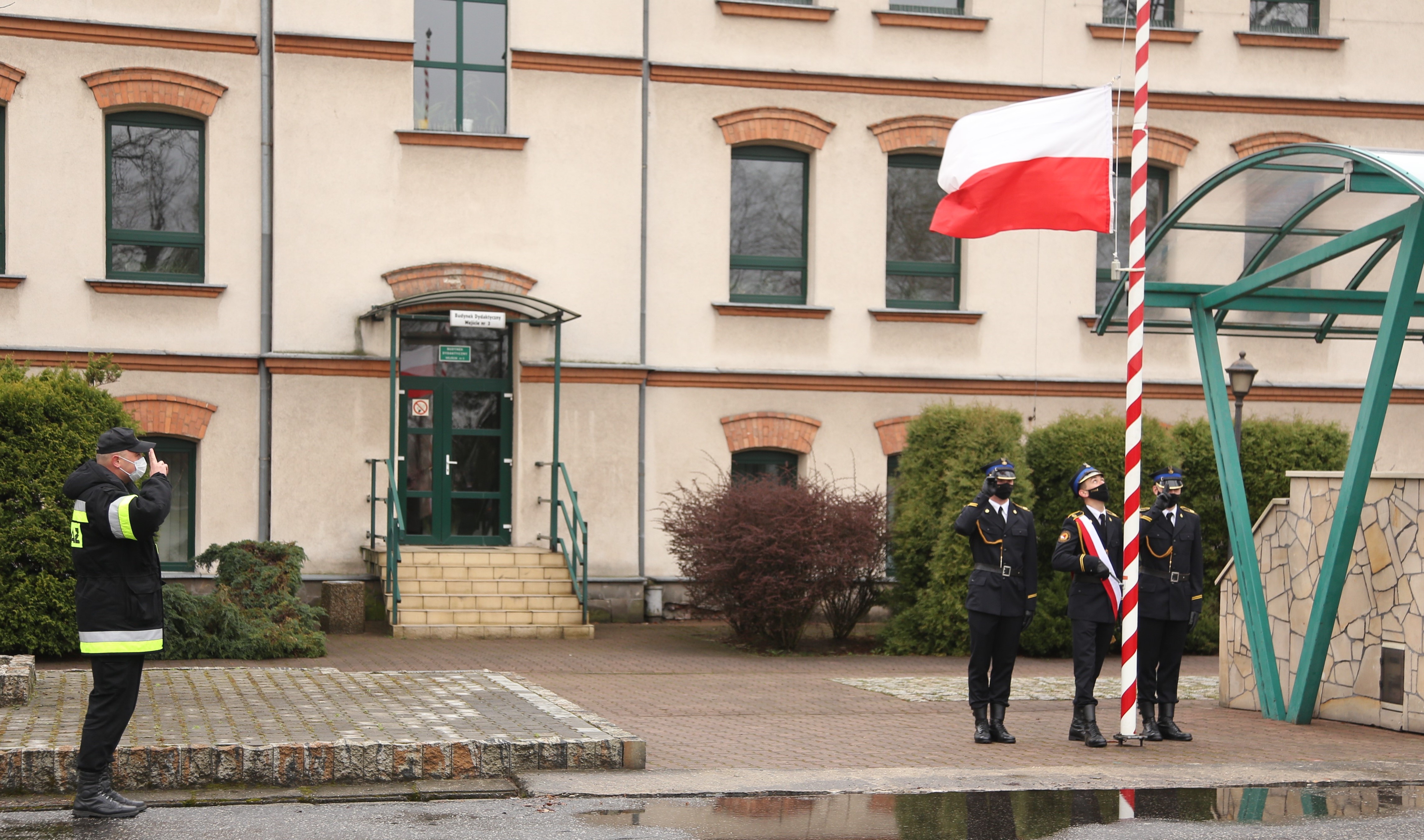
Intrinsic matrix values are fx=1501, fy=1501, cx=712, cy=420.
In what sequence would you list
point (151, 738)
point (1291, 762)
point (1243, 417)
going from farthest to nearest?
point (1243, 417), point (1291, 762), point (151, 738)

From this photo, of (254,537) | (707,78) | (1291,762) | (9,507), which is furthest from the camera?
(707,78)

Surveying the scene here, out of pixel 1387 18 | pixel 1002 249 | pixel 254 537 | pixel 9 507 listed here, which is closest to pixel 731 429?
pixel 1002 249

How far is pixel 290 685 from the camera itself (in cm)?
1075

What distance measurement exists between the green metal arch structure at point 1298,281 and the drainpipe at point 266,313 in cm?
1000

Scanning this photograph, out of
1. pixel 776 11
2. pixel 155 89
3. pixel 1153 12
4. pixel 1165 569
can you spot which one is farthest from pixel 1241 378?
pixel 155 89

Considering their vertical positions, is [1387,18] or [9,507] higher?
[1387,18]

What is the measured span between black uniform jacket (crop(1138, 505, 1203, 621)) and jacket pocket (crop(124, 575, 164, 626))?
6.23 meters

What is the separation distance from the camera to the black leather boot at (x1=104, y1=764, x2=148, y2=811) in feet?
22.6

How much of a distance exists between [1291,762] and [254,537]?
1257 cm

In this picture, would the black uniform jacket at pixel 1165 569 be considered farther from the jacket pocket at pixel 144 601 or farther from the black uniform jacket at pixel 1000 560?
the jacket pocket at pixel 144 601

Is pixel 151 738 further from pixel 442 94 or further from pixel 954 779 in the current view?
pixel 442 94

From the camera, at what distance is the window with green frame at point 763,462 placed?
1939 cm

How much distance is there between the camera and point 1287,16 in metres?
20.9

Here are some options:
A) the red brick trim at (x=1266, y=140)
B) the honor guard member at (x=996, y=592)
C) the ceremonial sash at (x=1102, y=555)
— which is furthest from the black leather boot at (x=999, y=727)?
the red brick trim at (x=1266, y=140)
